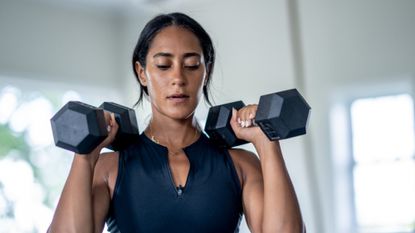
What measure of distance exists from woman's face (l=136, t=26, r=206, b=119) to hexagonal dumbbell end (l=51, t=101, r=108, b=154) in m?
0.16

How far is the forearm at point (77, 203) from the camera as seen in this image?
45.8 inches

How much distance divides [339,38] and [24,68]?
2.11 m

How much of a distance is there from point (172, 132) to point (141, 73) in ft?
0.53

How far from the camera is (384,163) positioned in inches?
149

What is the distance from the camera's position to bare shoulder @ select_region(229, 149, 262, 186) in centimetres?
134

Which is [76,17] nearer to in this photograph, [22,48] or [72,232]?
[22,48]

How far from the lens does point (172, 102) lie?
1290 mm

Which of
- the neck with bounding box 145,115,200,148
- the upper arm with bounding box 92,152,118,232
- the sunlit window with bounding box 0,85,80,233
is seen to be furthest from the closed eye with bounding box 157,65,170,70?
the sunlit window with bounding box 0,85,80,233

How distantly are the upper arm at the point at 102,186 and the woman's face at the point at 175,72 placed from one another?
0.17 metres

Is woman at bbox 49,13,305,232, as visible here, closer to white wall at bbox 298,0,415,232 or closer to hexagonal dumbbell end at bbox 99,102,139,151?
hexagonal dumbbell end at bbox 99,102,139,151

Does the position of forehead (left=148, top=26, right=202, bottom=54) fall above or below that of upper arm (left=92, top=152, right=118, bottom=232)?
above

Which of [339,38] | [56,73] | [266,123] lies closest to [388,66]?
[339,38]

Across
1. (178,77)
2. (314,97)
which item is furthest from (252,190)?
(314,97)

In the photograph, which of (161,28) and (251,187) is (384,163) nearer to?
(251,187)
